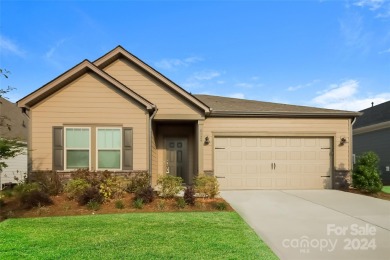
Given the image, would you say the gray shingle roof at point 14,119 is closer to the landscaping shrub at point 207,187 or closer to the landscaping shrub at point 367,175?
the landscaping shrub at point 207,187

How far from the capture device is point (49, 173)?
34.5 feet

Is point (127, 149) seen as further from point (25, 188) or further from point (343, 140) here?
point (343, 140)

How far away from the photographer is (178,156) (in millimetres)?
13773

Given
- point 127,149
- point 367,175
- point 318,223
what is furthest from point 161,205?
point 367,175

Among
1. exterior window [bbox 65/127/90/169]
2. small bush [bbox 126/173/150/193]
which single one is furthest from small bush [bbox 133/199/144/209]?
exterior window [bbox 65/127/90/169]

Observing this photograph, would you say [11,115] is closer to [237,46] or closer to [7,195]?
[7,195]

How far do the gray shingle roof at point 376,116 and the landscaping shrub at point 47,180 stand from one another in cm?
1968

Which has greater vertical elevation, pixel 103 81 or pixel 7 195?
pixel 103 81

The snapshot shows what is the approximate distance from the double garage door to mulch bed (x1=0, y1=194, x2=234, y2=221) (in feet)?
12.7

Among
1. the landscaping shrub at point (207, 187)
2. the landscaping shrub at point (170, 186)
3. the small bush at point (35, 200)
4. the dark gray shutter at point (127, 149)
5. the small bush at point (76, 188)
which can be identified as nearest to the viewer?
the small bush at point (35, 200)

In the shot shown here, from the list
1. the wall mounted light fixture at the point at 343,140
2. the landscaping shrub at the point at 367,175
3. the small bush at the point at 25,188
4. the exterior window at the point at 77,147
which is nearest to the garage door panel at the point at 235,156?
the wall mounted light fixture at the point at 343,140

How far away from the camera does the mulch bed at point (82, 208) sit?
25.9 ft

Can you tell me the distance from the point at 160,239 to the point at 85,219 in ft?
8.74

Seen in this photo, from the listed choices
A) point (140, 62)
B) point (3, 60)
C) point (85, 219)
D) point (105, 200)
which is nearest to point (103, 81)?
point (140, 62)
